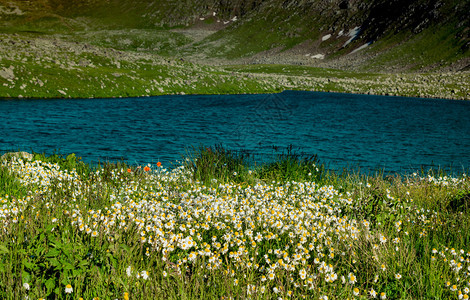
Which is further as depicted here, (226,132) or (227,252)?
(226,132)

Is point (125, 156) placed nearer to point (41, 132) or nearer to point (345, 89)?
point (41, 132)

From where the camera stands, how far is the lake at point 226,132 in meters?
24.4

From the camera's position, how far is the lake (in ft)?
79.9

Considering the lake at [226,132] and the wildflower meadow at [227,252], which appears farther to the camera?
the lake at [226,132]

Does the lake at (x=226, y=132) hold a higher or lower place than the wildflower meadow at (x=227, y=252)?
lower

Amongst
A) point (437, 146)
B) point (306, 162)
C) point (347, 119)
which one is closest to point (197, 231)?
point (306, 162)

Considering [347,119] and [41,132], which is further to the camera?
[347,119]

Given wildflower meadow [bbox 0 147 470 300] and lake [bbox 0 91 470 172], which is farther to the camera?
lake [bbox 0 91 470 172]

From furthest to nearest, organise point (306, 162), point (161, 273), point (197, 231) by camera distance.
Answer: point (306, 162) → point (197, 231) → point (161, 273)

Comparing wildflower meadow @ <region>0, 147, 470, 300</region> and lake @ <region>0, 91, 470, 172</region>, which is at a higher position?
wildflower meadow @ <region>0, 147, 470, 300</region>

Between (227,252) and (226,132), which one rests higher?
(227,252)

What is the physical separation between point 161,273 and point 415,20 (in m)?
228

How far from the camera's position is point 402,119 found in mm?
46906

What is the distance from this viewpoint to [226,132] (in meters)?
32.9
